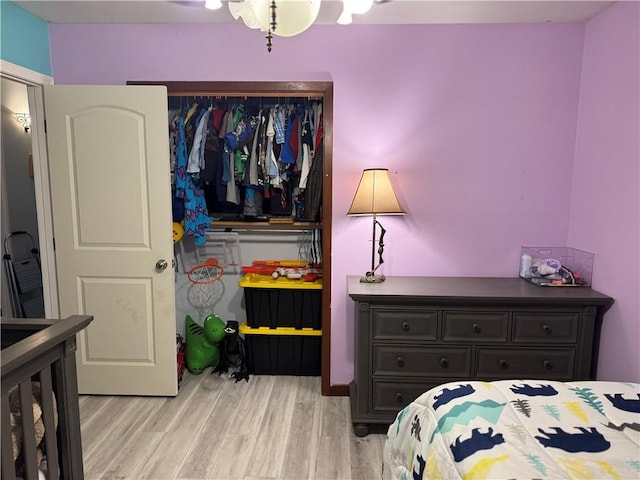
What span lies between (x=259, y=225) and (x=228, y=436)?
4.91 feet

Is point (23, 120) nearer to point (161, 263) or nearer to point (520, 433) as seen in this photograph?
point (161, 263)

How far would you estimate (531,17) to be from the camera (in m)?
2.45

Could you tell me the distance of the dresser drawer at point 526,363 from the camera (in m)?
2.30

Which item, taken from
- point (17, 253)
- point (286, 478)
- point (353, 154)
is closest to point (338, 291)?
point (353, 154)

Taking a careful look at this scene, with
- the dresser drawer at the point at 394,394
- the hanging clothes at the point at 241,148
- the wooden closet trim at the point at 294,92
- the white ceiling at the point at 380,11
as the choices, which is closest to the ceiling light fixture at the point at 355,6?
the white ceiling at the point at 380,11

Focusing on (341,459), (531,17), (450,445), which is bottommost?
(341,459)

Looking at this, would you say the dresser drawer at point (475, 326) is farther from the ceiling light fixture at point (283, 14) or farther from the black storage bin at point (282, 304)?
the ceiling light fixture at point (283, 14)

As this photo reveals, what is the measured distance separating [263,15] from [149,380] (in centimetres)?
241

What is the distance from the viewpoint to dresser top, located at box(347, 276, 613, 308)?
7.34 feet

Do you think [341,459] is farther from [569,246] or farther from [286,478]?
[569,246]

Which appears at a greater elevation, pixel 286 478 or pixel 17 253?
pixel 17 253

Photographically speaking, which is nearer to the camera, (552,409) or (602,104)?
(552,409)

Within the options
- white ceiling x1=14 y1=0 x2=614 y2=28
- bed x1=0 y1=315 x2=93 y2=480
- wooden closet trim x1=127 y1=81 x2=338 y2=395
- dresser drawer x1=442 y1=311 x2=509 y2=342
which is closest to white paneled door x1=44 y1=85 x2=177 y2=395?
wooden closet trim x1=127 y1=81 x2=338 y2=395

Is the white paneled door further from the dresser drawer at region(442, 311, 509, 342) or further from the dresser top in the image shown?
the dresser drawer at region(442, 311, 509, 342)
